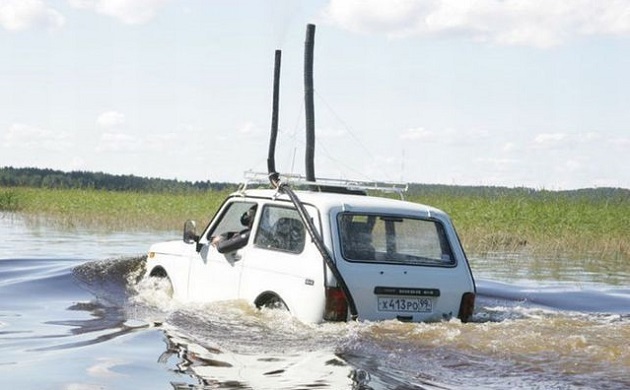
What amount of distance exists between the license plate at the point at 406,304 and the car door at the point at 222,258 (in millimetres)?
1626

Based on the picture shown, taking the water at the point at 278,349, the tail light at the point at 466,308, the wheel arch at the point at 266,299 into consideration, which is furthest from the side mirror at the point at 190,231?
the tail light at the point at 466,308

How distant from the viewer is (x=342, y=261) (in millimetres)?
9719

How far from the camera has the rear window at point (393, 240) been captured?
32.8 feet

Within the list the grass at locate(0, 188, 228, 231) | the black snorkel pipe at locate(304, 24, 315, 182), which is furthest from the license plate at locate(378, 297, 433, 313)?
the grass at locate(0, 188, 228, 231)

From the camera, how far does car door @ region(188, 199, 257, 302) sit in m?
10.8

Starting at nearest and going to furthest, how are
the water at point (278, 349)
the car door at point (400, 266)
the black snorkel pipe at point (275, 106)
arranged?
1. the water at point (278, 349)
2. the car door at point (400, 266)
3. the black snorkel pipe at point (275, 106)

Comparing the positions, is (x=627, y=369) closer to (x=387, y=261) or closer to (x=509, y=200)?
(x=387, y=261)

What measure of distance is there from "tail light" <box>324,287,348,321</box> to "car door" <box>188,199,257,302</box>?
56.9 inches

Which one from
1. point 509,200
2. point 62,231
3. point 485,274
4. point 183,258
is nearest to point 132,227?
point 62,231

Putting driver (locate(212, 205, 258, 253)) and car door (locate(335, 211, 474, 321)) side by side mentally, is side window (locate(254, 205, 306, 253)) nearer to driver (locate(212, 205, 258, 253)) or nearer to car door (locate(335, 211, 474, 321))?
driver (locate(212, 205, 258, 253))

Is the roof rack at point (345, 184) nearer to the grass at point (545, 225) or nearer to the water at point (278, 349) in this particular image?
the water at point (278, 349)

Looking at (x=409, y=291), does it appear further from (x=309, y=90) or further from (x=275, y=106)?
(x=309, y=90)

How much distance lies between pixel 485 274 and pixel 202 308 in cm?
975

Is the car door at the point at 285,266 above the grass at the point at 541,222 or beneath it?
beneath
